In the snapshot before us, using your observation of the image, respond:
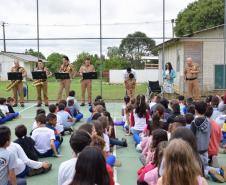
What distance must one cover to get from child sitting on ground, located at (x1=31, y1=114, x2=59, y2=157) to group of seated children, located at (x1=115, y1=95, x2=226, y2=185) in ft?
5.66

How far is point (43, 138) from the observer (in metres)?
7.80

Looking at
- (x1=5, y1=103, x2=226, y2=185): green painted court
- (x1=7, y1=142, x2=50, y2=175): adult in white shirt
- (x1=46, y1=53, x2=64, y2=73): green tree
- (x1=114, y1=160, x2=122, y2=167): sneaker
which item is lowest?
(x1=5, y1=103, x2=226, y2=185): green painted court

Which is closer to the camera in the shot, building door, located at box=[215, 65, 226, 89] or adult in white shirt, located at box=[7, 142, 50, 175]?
adult in white shirt, located at box=[7, 142, 50, 175]

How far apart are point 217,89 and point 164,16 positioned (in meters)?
8.16

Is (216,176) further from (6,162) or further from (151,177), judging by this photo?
(6,162)

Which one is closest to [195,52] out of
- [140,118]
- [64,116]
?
[64,116]

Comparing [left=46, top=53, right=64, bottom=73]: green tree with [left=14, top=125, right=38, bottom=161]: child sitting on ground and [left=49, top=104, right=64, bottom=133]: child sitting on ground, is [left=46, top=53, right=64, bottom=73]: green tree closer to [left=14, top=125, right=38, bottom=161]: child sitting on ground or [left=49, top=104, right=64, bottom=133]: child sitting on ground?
[left=49, top=104, right=64, bottom=133]: child sitting on ground

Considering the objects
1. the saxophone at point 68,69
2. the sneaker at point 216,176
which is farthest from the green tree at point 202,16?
the sneaker at point 216,176

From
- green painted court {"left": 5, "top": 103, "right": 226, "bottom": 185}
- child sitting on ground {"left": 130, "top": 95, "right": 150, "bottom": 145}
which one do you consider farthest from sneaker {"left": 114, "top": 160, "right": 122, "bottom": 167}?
child sitting on ground {"left": 130, "top": 95, "right": 150, "bottom": 145}

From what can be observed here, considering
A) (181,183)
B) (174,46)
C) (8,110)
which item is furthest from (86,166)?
(174,46)

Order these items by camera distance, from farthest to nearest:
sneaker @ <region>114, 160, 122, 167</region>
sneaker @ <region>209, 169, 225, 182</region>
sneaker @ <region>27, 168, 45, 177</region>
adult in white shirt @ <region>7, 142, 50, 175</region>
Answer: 1. sneaker @ <region>114, 160, 122, 167</region>
2. sneaker @ <region>27, 168, 45, 177</region>
3. sneaker @ <region>209, 169, 225, 182</region>
4. adult in white shirt @ <region>7, 142, 50, 175</region>

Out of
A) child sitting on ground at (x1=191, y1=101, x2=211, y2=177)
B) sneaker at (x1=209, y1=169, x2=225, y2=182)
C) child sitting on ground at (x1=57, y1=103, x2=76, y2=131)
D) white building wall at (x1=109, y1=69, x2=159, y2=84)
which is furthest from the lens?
white building wall at (x1=109, y1=69, x2=159, y2=84)

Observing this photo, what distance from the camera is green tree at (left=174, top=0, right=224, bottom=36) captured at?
39625 mm

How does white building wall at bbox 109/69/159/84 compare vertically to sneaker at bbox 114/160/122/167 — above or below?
above
